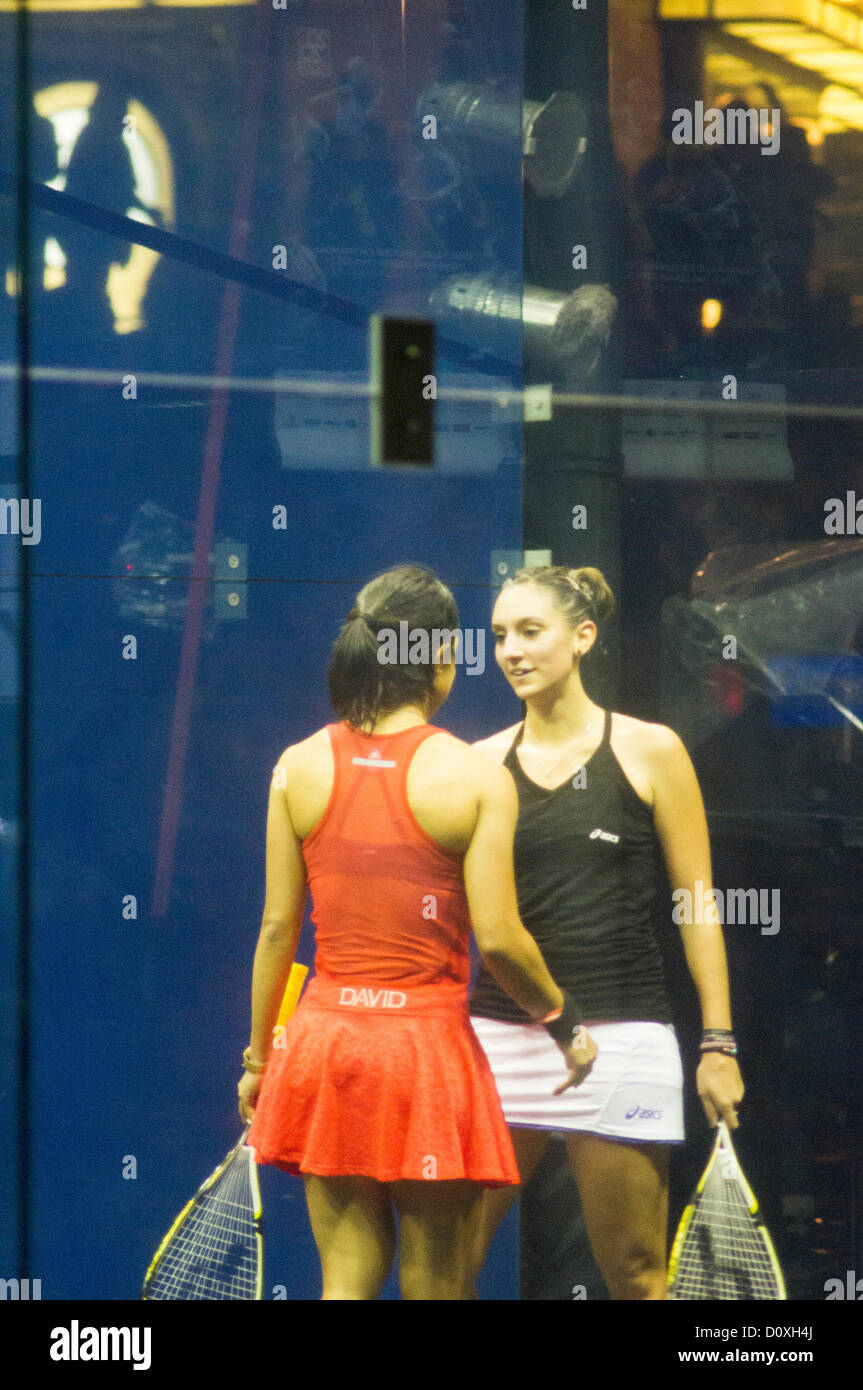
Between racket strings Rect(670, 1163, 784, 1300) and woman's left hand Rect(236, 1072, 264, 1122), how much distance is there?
1.44 metres

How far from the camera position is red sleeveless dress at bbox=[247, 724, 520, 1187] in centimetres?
392

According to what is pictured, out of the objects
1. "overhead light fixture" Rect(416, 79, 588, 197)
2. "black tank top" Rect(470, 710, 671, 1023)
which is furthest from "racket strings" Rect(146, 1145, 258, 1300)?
"overhead light fixture" Rect(416, 79, 588, 197)

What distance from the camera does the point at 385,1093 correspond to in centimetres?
391

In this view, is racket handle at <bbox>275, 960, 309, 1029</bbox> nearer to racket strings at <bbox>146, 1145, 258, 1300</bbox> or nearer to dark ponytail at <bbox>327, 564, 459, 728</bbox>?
racket strings at <bbox>146, 1145, 258, 1300</bbox>

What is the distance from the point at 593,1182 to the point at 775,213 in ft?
10.3

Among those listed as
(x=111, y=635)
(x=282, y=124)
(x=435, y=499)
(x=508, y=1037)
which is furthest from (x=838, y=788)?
(x=282, y=124)

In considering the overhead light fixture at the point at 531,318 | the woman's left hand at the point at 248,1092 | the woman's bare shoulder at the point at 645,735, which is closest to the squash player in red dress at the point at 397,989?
the woman's left hand at the point at 248,1092

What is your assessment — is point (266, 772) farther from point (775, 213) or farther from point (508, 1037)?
point (775, 213)

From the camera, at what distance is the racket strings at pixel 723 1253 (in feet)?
14.0

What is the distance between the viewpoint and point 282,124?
13.9 ft

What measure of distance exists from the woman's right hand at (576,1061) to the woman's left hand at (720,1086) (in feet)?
1.36

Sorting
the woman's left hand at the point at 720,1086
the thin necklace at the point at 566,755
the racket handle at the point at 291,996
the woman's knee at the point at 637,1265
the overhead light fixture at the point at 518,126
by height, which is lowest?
the woman's knee at the point at 637,1265

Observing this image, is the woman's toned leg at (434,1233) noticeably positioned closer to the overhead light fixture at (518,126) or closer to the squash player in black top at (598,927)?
the squash player in black top at (598,927)

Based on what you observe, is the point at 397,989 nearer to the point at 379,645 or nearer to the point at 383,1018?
the point at 383,1018
